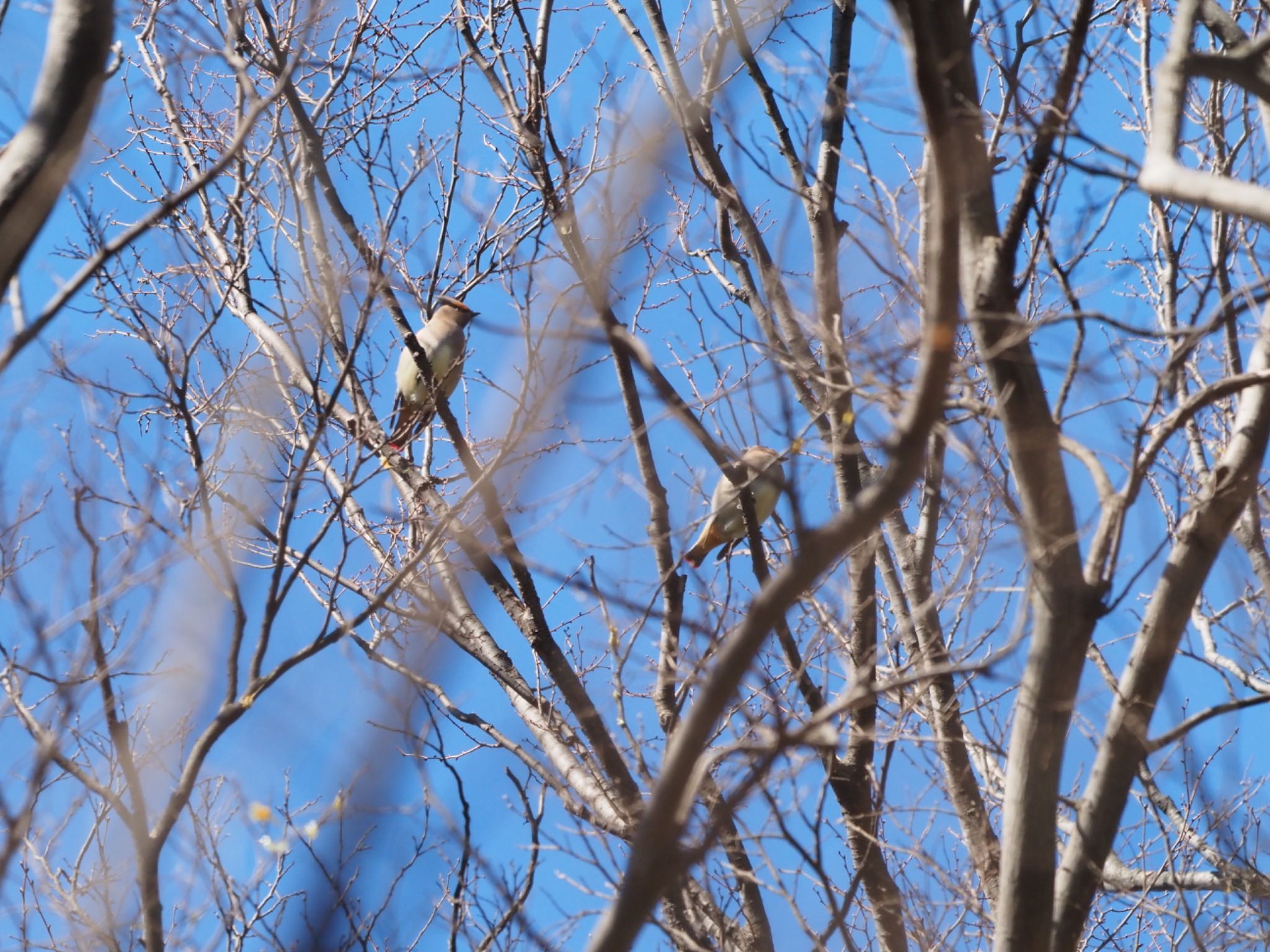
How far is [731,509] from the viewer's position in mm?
7270

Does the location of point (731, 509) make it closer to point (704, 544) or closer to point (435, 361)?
point (704, 544)

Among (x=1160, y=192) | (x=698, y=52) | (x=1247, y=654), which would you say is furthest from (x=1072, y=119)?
(x=1247, y=654)

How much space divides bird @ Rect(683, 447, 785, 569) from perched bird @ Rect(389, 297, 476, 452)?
4.77 ft

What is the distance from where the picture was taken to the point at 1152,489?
22.9 feet

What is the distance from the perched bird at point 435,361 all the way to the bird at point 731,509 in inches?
57.3

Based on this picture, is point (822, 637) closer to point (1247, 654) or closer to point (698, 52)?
point (1247, 654)

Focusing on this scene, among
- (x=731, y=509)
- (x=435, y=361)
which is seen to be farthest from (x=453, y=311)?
(x=731, y=509)

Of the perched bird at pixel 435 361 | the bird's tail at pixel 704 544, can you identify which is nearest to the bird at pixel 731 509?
the bird's tail at pixel 704 544

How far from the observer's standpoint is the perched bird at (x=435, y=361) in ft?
21.5

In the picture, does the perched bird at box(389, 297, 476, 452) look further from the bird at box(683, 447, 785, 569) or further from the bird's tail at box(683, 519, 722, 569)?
the bird's tail at box(683, 519, 722, 569)

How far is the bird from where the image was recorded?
486 cm

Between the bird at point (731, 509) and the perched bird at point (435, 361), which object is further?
the perched bird at point (435, 361)

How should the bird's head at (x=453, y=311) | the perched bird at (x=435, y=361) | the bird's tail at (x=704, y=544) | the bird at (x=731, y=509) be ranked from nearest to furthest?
the bird at (x=731, y=509)
the perched bird at (x=435, y=361)
the bird's head at (x=453, y=311)
the bird's tail at (x=704, y=544)

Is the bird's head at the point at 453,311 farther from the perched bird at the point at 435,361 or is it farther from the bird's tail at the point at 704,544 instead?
the bird's tail at the point at 704,544
